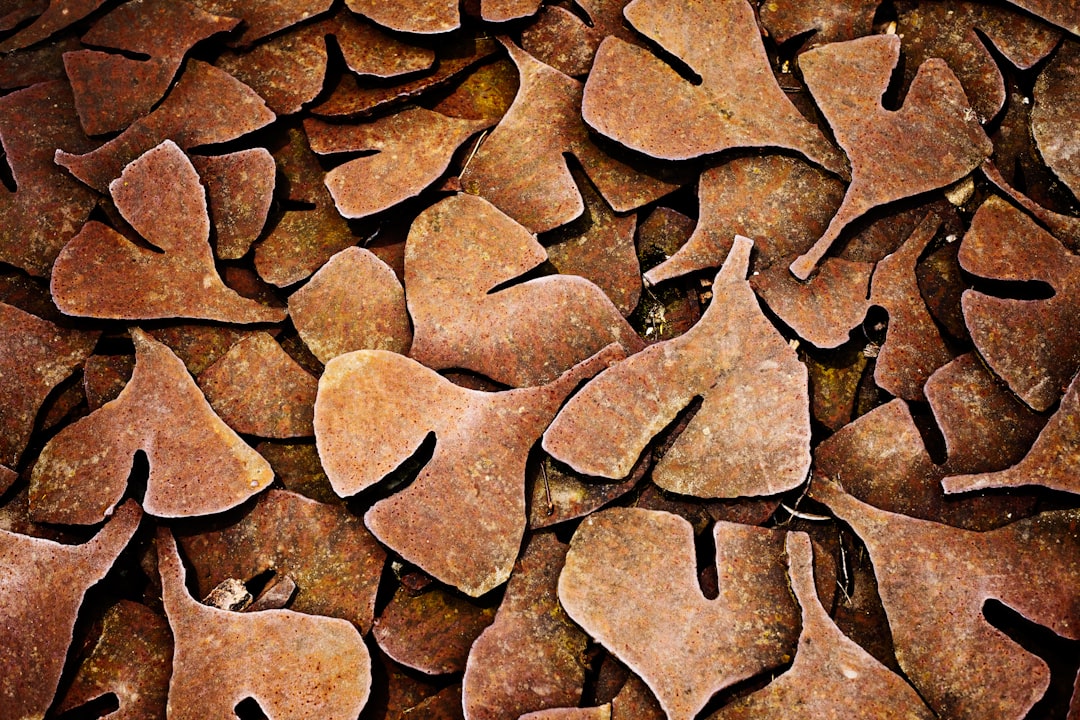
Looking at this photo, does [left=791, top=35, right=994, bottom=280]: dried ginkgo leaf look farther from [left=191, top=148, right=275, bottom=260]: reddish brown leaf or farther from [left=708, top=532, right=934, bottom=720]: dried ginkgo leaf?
[left=191, top=148, right=275, bottom=260]: reddish brown leaf

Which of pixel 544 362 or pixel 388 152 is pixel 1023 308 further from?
pixel 388 152

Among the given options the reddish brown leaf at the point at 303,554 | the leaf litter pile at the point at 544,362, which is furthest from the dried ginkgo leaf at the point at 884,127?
the reddish brown leaf at the point at 303,554

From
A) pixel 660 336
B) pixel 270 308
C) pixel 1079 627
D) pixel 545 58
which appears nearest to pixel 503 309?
pixel 660 336

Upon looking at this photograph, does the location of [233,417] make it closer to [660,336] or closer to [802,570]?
[660,336]

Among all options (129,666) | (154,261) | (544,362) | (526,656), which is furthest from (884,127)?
(129,666)

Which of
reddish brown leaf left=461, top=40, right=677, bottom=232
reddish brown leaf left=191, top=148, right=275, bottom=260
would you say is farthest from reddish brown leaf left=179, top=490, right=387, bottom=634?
reddish brown leaf left=461, top=40, right=677, bottom=232
